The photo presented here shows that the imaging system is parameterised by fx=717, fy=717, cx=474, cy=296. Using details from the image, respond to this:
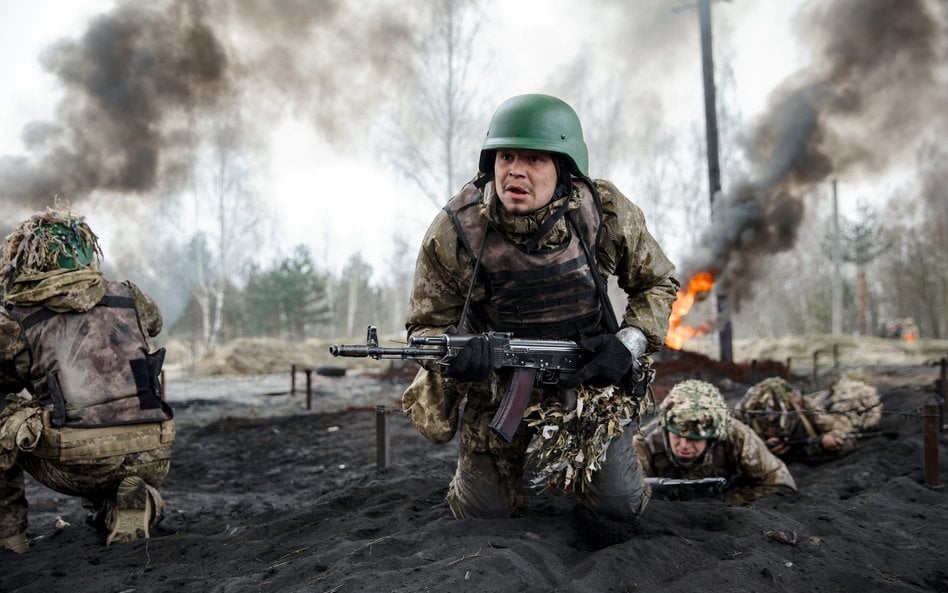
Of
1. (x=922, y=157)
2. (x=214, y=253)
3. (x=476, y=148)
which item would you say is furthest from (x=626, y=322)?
(x=922, y=157)

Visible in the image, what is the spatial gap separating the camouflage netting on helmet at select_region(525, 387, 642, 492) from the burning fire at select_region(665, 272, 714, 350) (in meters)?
11.3

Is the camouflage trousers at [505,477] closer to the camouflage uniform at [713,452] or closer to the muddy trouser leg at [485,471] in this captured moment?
the muddy trouser leg at [485,471]

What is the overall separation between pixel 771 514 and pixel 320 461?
4693mm

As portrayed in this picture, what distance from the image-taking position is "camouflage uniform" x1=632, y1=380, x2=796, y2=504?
507cm

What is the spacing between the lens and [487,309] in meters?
3.87

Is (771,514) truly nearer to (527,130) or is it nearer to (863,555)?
(863,555)

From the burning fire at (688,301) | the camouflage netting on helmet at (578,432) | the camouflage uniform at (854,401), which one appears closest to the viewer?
the camouflage netting on helmet at (578,432)

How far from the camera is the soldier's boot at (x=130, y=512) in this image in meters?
4.09

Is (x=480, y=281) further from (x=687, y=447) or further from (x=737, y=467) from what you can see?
(x=737, y=467)

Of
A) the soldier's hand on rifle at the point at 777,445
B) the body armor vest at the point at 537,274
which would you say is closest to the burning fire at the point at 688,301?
the soldier's hand on rifle at the point at 777,445

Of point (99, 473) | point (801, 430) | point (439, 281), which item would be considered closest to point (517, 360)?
point (439, 281)

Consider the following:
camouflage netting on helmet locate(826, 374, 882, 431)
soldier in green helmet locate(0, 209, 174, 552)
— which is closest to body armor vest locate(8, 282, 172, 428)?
soldier in green helmet locate(0, 209, 174, 552)

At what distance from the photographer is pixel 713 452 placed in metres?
5.32

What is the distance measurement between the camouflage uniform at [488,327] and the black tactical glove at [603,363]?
299mm
